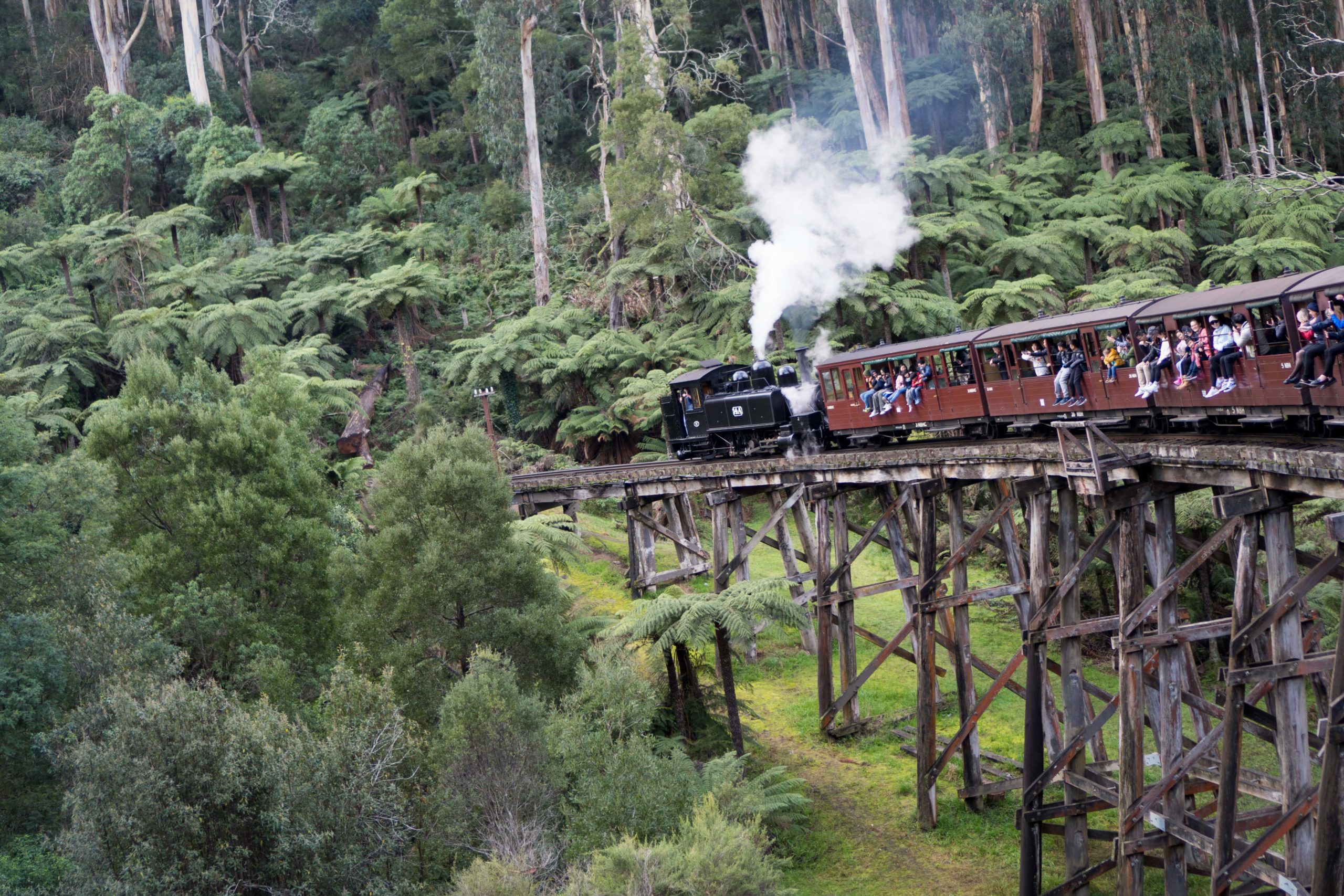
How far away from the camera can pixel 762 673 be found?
23031 mm

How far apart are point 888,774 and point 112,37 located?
4975 centimetres

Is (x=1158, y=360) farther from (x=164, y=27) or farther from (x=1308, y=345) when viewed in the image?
(x=164, y=27)

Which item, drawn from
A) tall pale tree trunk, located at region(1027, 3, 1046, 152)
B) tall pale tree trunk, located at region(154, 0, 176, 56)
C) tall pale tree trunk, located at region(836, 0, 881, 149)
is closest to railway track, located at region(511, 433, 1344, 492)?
tall pale tree trunk, located at region(836, 0, 881, 149)

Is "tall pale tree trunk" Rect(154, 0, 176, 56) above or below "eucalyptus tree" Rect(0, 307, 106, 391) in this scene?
above

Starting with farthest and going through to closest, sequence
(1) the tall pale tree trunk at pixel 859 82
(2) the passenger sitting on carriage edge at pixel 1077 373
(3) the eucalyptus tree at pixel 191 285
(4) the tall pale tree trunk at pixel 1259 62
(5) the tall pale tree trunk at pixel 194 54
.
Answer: (5) the tall pale tree trunk at pixel 194 54, (3) the eucalyptus tree at pixel 191 285, (1) the tall pale tree trunk at pixel 859 82, (4) the tall pale tree trunk at pixel 1259 62, (2) the passenger sitting on carriage edge at pixel 1077 373

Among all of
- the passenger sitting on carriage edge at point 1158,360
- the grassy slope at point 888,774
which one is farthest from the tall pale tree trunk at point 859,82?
the passenger sitting on carriage edge at point 1158,360

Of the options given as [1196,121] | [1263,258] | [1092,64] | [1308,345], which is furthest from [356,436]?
[1196,121]

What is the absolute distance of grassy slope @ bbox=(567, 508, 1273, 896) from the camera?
15.6 m

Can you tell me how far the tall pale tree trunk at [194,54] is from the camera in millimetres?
50594

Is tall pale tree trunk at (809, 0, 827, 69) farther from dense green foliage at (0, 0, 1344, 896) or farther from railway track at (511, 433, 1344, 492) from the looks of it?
railway track at (511, 433, 1344, 492)

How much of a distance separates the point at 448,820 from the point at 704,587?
11.8 meters

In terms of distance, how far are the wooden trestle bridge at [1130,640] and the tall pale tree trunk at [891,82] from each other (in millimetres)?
21669

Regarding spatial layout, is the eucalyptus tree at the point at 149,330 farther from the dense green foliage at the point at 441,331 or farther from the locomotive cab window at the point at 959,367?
the locomotive cab window at the point at 959,367

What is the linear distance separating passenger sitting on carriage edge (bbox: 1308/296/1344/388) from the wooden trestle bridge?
2.12 feet
